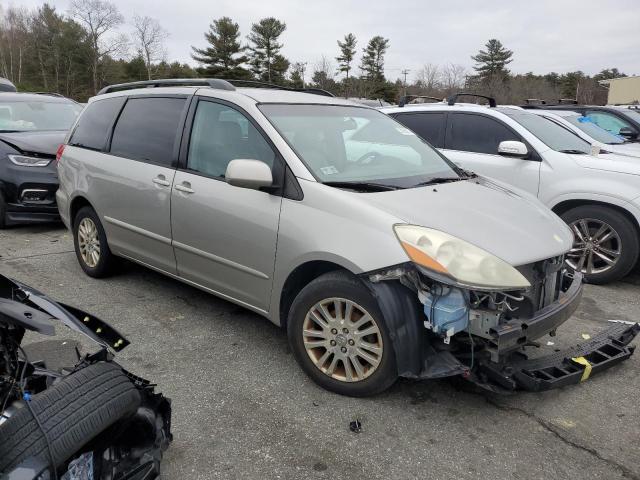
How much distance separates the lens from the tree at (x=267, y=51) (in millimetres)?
60375

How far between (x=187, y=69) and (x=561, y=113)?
189ft

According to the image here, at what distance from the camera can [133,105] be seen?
441 centimetres

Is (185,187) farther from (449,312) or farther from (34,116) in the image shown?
(34,116)

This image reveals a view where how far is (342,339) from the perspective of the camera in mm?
2846

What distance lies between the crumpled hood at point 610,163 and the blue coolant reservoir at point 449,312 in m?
3.41

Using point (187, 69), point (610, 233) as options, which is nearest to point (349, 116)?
point (610, 233)

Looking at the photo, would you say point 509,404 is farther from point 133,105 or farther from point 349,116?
point 133,105

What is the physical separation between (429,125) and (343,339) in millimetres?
4347

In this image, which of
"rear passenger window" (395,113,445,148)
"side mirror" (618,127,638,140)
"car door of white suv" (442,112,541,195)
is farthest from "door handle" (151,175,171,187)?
"side mirror" (618,127,638,140)

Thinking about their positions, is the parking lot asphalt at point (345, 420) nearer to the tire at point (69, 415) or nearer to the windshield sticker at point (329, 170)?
the tire at point (69, 415)

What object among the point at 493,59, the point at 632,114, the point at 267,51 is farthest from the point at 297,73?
the point at 632,114

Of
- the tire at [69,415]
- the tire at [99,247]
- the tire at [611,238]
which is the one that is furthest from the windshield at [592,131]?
the tire at [69,415]

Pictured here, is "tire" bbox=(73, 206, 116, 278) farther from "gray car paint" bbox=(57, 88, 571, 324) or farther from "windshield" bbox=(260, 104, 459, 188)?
"windshield" bbox=(260, 104, 459, 188)

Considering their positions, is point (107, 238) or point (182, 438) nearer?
point (182, 438)
